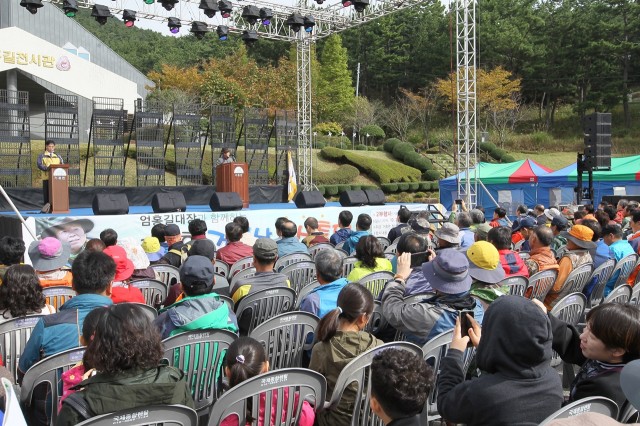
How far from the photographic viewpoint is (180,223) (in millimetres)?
10453

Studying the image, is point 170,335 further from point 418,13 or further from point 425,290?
point 418,13

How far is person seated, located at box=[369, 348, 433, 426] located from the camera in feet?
6.66

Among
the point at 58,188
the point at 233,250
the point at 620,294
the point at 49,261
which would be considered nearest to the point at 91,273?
the point at 49,261

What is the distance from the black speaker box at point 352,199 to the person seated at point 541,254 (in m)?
7.38

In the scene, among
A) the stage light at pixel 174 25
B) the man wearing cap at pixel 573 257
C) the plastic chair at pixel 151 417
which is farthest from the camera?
the stage light at pixel 174 25

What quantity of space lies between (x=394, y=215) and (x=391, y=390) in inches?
417

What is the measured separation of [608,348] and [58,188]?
1061 cm

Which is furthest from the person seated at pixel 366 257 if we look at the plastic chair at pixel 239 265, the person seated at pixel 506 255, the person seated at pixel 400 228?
the person seated at pixel 400 228

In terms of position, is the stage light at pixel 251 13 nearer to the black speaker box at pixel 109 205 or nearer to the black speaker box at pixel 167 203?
the black speaker box at pixel 167 203

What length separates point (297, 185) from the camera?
61.5 ft

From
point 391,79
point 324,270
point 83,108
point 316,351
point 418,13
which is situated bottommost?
point 316,351


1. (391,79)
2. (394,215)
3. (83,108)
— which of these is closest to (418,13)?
(391,79)

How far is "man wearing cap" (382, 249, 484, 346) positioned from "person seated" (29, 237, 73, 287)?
97.5 inches

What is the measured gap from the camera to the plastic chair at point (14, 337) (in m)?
3.21
